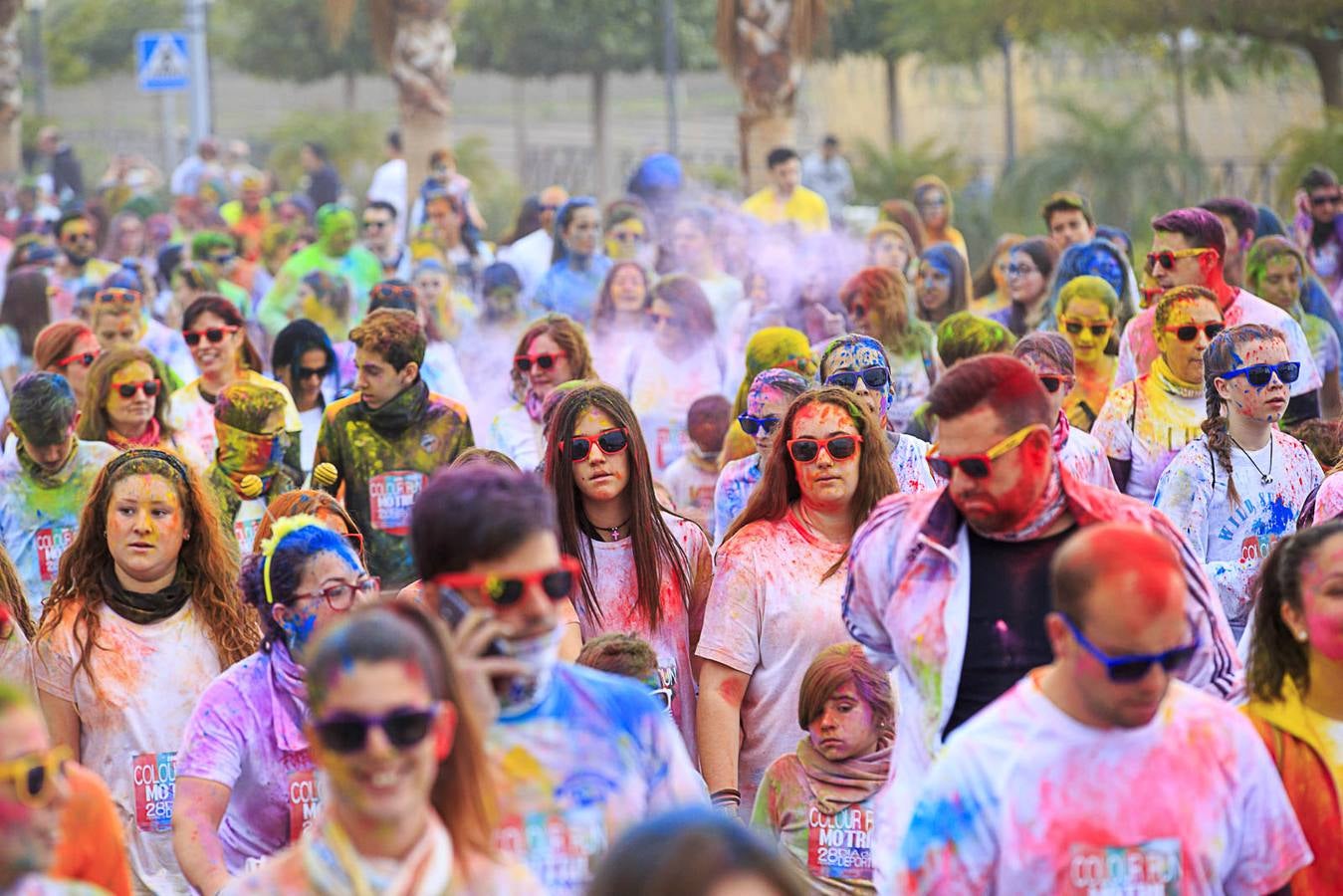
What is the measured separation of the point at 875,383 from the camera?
26.2ft

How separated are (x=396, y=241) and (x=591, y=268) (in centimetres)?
364

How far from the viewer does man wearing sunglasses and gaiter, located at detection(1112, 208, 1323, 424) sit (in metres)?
9.27

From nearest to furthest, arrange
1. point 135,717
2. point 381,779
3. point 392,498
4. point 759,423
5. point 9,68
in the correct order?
point 381,779
point 135,717
point 759,423
point 392,498
point 9,68

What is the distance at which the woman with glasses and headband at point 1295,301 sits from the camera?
1062 cm

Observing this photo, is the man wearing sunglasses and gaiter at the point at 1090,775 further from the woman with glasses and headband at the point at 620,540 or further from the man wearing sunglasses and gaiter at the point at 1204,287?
the man wearing sunglasses and gaiter at the point at 1204,287

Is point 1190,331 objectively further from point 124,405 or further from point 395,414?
point 124,405

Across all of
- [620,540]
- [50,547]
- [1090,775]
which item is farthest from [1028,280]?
[1090,775]

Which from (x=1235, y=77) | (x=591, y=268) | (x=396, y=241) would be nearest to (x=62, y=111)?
(x=1235, y=77)

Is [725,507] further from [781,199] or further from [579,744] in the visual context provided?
[781,199]

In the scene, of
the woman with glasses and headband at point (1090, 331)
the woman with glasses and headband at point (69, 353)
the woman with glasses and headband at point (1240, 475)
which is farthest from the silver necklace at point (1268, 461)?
the woman with glasses and headband at point (69, 353)

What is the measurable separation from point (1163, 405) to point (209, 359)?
4415 millimetres

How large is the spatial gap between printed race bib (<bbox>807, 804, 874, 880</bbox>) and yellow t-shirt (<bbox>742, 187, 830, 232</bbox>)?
A: 11.0 metres

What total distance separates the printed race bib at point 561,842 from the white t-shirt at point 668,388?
277 inches

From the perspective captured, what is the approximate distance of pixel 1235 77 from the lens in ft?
93.2
